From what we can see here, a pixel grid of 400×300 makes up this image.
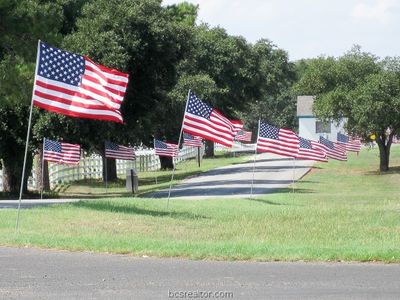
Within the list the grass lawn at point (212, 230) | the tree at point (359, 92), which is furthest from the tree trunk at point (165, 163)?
the grass lawn at point (212, 230)

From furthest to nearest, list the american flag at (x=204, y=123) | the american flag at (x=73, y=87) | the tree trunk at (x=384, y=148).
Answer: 1. the tree trunk at (x=384, y=148)
2. the american flag at (x=204, y=123)
3. the american flag at (x=73, y=87)

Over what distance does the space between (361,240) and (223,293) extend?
24.3 ft

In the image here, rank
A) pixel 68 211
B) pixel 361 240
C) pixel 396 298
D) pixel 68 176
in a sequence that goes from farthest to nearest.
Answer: pixel 68 176 → pixel 68 211 → pixel 361 240 → pixel 396 298

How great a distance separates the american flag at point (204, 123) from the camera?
21.5 m

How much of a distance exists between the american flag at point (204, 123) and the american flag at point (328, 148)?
1571 centimetres

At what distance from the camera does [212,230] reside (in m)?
16.6

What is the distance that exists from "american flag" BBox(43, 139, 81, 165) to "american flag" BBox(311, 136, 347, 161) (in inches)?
454

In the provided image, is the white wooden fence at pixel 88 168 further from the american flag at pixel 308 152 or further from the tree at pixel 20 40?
the tree at pixel 20 40

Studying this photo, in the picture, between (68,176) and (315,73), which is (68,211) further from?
(315,73)

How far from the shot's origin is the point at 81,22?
120 feet

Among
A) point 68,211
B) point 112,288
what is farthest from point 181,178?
point 112,288

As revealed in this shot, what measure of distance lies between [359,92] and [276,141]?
19.5 meters

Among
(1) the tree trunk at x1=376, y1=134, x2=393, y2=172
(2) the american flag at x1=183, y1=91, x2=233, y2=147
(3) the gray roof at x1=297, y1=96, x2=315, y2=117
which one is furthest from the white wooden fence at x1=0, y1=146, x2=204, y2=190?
(3) the gray roof at x1=297, y1=96, x2=315, y2=117

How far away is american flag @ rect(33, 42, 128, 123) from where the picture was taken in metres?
15.5
